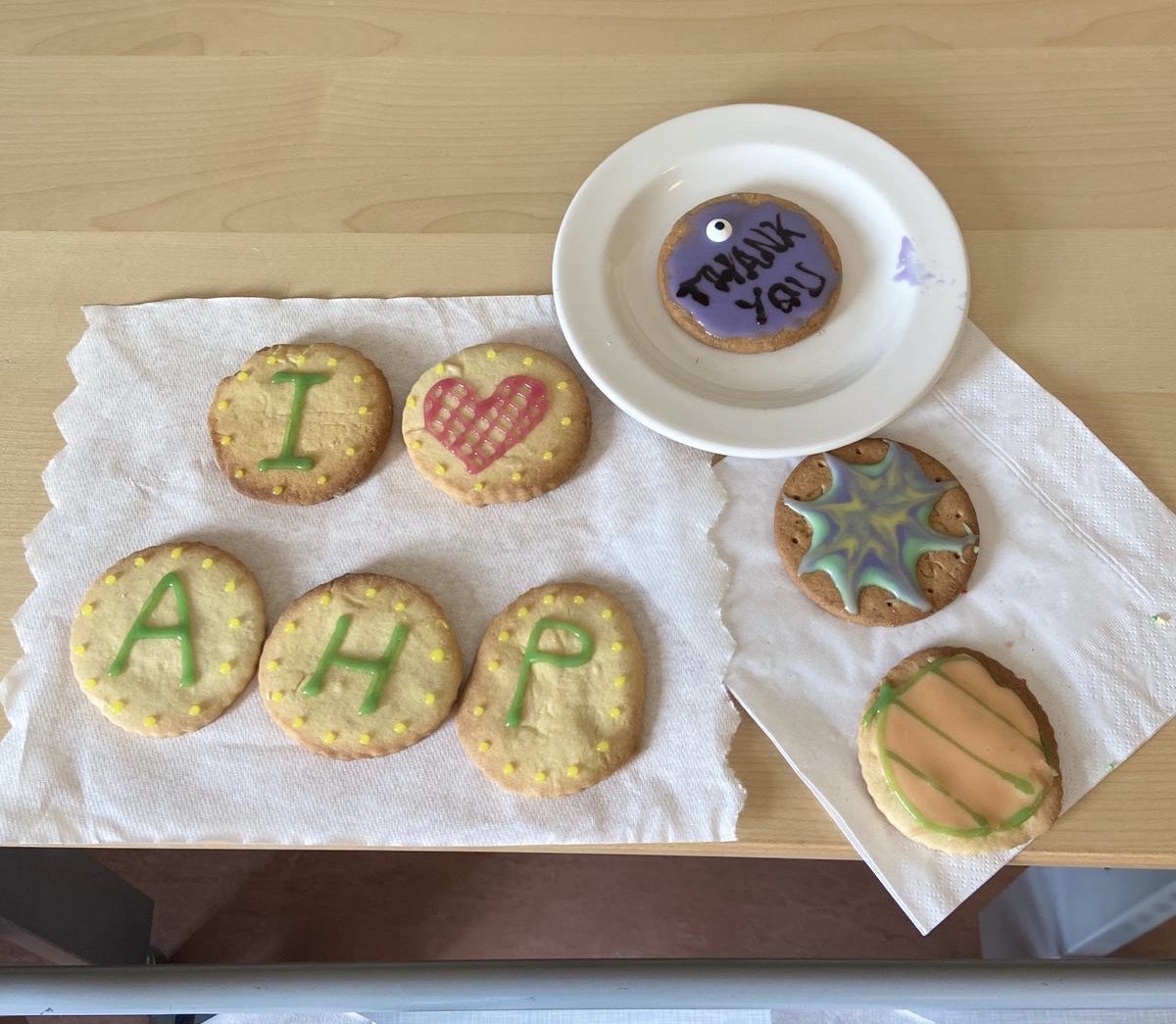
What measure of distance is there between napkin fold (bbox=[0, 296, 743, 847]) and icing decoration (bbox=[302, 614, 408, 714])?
0.05 metres

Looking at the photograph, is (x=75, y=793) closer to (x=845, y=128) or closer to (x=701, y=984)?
(x=701, y=984)

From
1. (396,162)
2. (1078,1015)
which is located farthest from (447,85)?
(1078,1015)

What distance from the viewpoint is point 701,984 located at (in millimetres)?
680

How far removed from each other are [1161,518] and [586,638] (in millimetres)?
529

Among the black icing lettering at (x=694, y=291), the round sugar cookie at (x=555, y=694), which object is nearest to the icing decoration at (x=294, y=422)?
the round sugar cookie at (x=555, y=694)

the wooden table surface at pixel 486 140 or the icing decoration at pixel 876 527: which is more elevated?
the wooden table surface at pixel 486 140

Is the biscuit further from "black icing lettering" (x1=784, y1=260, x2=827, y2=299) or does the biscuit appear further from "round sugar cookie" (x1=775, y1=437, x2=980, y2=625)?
"round sugar cookie" (x1=775, y1=437, x2=980, y2=625)

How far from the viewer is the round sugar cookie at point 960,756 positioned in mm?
698

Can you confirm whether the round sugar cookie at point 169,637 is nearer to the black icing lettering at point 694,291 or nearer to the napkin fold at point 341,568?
the napkin fold at point 341,568

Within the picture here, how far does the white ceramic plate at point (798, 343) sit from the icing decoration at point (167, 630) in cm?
42

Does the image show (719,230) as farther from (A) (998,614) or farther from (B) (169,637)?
(B) (169,637)

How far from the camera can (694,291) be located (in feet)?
2.81

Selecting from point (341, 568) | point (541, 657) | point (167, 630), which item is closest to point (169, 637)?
point (167, 630)

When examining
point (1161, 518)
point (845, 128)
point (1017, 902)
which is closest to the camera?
point (1161, 518)
